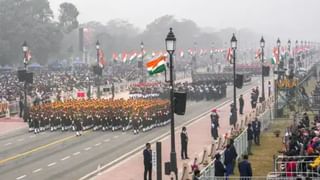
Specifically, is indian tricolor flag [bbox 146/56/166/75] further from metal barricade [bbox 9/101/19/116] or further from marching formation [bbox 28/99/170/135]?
metal barricade [bbox 9/101/19/116]

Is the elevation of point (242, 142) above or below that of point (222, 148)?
above

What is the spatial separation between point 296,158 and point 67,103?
22298mm

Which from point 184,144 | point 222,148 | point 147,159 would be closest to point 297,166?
point 147,159

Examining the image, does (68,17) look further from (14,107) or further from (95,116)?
(95,116)

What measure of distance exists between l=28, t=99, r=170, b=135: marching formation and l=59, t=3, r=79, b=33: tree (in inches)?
3708

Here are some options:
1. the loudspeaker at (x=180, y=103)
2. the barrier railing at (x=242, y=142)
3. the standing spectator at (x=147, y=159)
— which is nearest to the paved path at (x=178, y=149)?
the standing spectator at (x=147, y=159)

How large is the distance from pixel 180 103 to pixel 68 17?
11586 centimetres

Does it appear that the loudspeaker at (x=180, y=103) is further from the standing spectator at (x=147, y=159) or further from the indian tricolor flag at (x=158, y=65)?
the indian tricolor flag at (x=158, y=65)

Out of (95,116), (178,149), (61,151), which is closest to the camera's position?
(178,149)

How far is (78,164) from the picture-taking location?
2786 cm

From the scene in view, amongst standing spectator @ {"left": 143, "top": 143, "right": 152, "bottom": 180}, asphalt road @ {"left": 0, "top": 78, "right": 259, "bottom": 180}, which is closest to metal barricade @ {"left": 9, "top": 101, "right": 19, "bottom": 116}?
asphalt road @ {"left": 0, "top": 78, "right": 259, "bottom": 180}

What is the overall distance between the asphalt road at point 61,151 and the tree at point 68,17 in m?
93.4

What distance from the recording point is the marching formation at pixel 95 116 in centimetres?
3847

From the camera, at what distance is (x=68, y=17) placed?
439 ft
